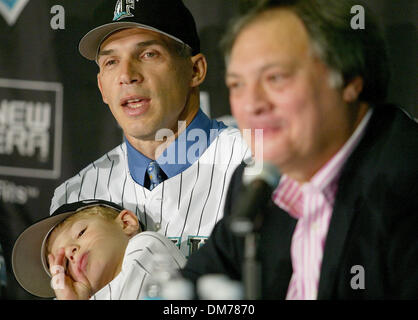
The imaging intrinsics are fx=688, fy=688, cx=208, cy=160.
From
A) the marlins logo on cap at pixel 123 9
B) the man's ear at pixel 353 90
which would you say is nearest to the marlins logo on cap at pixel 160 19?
the marlins logo on cap at pixel 123 9

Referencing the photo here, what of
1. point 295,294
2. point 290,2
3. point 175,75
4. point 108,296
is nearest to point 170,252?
point 108,296

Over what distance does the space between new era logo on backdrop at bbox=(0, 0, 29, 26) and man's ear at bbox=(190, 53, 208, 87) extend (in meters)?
0.62

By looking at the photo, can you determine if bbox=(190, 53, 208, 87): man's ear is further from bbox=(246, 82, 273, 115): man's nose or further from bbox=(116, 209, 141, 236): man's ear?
bbox=(116, 209, 141, 236): man's ear

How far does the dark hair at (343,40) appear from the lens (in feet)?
6.01

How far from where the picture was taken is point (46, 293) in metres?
2.18

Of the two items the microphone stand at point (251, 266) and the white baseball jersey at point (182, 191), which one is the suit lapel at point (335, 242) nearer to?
the microphone stand at point (251, 266)

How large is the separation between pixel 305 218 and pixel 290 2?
58 cm

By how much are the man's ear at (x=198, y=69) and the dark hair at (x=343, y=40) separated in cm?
19

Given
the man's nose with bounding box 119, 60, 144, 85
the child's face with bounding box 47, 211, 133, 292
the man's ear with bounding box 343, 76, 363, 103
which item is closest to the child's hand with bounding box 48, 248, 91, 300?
the child's face with bounding box 47, 211, 133, 292

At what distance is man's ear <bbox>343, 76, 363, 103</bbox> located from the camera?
183 cm

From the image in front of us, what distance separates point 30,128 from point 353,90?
1050mm

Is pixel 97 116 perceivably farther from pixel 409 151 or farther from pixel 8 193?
pixel 409 151

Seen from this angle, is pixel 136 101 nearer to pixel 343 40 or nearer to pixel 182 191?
pixel 182 191

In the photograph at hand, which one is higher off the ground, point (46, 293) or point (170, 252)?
point (170, 252)
